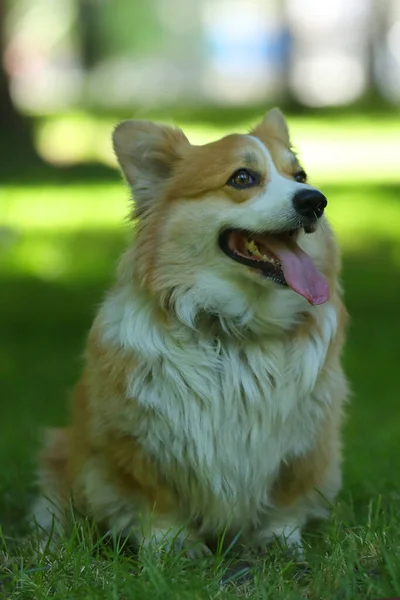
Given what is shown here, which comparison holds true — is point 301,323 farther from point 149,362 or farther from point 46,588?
point 46,588

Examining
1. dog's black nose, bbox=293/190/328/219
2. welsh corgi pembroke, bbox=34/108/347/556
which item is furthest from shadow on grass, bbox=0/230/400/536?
dog's black nose, bbox=293/190/328/219

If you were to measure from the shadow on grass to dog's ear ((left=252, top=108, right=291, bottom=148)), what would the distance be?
1018 mm

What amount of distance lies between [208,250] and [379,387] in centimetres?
357

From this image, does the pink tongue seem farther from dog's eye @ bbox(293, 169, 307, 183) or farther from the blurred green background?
the blurred green background

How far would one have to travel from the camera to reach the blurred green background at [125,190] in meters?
6.59

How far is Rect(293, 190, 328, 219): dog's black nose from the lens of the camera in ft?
12.5

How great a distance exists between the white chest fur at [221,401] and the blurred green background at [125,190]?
64cm

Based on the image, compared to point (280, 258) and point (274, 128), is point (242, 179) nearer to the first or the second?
point (280, 258)

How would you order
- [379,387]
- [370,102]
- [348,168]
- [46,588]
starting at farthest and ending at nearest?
[370,102]
[348,168]
[379,387]
[46,588]

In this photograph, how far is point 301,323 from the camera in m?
3.96

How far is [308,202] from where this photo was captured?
3.80m

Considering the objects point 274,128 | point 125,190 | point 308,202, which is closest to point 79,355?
point 125,190

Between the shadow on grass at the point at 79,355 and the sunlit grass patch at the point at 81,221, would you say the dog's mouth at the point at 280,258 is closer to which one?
the shadow on grass at the point at 79,355

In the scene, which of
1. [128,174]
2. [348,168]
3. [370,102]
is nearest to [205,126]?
[348,168]
